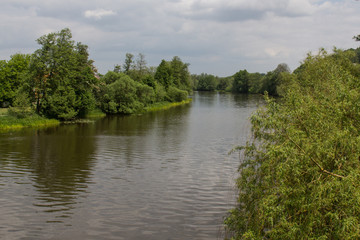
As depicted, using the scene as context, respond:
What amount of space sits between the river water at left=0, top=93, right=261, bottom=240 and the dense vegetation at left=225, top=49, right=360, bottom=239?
173cm

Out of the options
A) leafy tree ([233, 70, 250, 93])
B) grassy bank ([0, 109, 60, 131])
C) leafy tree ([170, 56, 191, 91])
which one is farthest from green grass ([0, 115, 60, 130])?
leafy tree ([233, 70, 250, 93])

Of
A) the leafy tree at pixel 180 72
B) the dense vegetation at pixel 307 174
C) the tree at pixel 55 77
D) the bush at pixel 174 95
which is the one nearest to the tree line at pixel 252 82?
the leafy tree at pixel 180 72

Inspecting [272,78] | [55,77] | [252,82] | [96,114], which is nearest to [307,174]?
[55,77]

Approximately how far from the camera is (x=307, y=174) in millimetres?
9086

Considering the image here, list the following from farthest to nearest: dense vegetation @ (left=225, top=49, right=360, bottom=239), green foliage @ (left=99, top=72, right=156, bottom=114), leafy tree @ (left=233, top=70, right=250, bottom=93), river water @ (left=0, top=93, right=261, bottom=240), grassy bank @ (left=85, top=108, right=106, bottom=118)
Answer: leafy tree @ (left=233, top=70, right=250, bottom=93)
green foliage @ (left=99, top=72, right=156, bottom=114)
grassy bank @ (left=85, top=108, right=106, bottom=118)
river water @ (left=0, top=93, right=261, bottom=240)
dense vegetation @ (left=225, top=49, right=360, bottom=239)

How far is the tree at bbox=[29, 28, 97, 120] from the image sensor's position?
48.1m

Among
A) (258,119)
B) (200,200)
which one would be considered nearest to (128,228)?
(200,200)

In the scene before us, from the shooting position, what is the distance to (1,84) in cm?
5538

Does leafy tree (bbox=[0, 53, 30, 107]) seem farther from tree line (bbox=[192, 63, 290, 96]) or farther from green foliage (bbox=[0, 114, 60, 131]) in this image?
tree line (bbox=[192, 63, 290, 96])

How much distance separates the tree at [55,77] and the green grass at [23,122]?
200 centimetres

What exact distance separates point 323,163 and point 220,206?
8790 millimetres

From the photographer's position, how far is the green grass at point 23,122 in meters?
42.0

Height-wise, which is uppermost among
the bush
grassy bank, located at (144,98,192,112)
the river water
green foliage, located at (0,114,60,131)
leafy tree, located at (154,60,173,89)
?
leafy tree, located at (154,60,173,89)

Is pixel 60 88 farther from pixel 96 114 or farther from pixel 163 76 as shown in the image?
pixel 163 76
